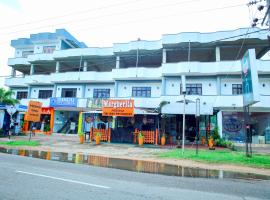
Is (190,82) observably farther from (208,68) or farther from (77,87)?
(77,87)

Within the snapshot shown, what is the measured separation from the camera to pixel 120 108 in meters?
20.1

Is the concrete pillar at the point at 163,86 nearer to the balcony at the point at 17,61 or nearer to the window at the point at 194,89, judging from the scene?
the window at the point at 194,89

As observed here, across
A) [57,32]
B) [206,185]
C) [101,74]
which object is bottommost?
[206,185]

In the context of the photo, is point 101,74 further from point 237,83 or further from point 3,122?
point 237,83

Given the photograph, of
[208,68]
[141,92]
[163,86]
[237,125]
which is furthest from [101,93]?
[237,125]

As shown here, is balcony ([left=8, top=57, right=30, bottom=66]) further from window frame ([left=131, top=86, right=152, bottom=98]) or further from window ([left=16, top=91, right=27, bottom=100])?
window frame ([left=131, top=86, right=152, bottom=98])

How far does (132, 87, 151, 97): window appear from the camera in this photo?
100 feet

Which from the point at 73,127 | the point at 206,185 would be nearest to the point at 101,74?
the point at 73,127

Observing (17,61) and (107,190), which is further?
(17,61)

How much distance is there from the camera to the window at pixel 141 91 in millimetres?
30531

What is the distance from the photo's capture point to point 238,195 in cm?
591

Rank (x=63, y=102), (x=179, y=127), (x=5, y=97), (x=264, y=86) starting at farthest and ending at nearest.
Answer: (x=63, y=102), (x=5, y=97), (x=264, y=86), (x=179, y=127)

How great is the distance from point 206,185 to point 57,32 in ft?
123

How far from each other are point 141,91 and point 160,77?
3389 mm
